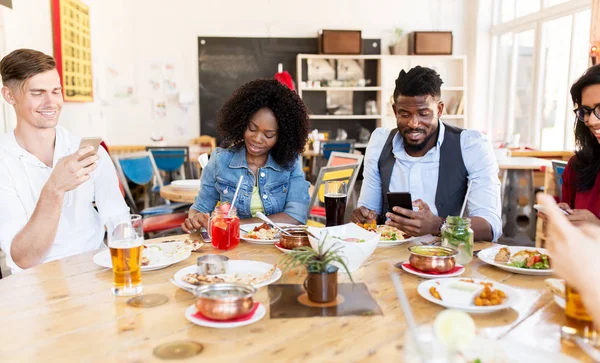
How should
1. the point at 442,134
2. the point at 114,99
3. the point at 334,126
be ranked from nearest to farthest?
the point at 442,134, the point at 114,99, the point at 334,126

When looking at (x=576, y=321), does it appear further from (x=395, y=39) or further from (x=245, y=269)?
(x=395, y=39)

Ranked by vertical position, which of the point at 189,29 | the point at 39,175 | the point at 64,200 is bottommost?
the point at 64,200

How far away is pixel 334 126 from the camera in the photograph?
25.3 feet

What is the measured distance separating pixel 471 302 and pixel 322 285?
13.8 inches

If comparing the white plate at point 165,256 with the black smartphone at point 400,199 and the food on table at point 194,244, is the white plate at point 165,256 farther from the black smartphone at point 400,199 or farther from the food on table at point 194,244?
the black smartphone at point 400,199

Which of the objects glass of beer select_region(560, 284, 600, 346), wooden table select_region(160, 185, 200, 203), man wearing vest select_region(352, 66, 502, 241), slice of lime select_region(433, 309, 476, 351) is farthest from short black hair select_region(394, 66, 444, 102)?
wooden table select_region(160, 185, 200, 203)

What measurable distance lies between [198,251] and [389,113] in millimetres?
6109

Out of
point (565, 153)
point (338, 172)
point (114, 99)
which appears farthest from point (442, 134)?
point (114, 99)

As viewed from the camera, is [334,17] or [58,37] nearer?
[58,37]

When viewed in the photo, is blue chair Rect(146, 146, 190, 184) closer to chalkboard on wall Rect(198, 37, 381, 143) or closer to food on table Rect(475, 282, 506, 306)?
chalkboard on wall Rect(198, 37, 381, 143)

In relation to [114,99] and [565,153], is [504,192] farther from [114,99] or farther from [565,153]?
[114,99]

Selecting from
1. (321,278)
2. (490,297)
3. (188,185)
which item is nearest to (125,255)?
(321,278)

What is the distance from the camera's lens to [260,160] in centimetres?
237

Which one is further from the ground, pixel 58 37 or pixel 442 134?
pixel 58 37
